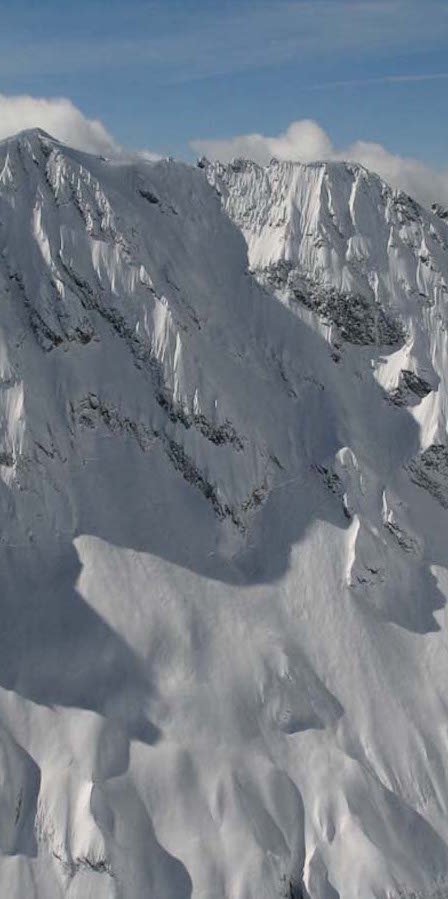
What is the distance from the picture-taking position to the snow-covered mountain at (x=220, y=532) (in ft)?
266

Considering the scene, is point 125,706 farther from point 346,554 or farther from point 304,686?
point 346,554

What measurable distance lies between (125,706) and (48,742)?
6.86 meters

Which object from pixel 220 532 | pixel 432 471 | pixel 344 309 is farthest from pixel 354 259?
pixel 220 532

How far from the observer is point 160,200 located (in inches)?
4309

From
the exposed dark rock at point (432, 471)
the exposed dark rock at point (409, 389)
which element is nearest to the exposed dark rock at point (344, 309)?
the exposed dark rock at point (409, 389)

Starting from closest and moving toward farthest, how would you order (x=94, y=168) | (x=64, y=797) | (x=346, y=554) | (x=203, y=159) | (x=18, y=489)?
(x=64, y=797) < (x=18, y=489) < (x=346, y=554) < (x=94, y=168) < (x=203, y=159)

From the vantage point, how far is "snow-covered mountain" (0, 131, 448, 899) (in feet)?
266

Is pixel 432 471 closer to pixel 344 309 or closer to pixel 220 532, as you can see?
pixel 344 309

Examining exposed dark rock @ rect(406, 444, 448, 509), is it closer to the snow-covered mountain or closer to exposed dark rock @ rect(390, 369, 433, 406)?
the snow-covered mountain

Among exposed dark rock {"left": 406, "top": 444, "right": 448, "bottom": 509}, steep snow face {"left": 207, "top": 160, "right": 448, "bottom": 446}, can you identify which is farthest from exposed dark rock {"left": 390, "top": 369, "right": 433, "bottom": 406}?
exposed dark rock {"left": 406, "top": 444, "right": 448, "bottom": 509}

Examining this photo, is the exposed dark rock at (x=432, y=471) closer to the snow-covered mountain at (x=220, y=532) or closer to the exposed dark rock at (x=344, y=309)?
the snow-covered mountain at (x=220, y=532)

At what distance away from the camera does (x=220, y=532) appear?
3871 inches

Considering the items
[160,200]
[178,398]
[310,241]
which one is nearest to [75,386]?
[178,398]

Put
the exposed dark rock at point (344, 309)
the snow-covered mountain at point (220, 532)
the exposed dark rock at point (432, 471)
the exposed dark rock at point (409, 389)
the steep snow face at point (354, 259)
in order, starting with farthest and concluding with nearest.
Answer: the exposed dark rock at point (344, 309), the steep snow face at point (354, 259), the exposed dark rock at point (409, 389), the exposed dark rock at point (432, 471), the snow-covered mountain at point (220, 532)
